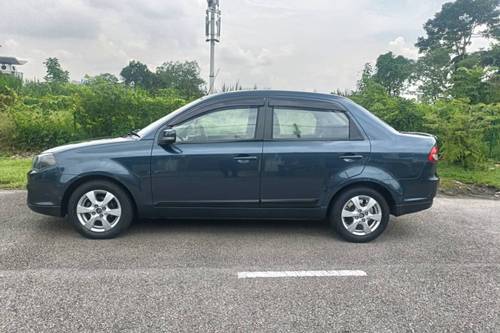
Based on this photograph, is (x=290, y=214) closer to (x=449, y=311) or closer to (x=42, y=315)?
(x=449, y=311)

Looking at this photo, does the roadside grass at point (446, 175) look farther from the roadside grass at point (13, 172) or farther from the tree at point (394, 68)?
the tree at point (394, 68)

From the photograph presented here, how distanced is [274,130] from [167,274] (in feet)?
6.17

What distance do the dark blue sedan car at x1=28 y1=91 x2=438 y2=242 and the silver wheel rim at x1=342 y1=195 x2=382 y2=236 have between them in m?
0.01

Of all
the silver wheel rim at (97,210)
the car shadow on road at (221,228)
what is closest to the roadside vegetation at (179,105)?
the car shadow on road at (221,228)

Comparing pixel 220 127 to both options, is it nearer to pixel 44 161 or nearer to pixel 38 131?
pixel 44 161

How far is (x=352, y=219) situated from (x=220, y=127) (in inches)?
70.9

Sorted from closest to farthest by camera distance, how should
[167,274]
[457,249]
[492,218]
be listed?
1. [167,274]
2. [457,249]
3. [492,218]

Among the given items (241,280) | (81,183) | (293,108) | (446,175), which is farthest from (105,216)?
(446,175)

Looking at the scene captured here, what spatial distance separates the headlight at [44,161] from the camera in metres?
4.13

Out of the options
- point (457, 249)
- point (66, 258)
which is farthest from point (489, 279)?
point (66, 258)

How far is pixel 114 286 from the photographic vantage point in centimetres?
315

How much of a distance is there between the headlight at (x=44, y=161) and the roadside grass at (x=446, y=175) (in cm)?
270

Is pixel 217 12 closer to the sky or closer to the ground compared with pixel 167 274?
closer to the sky

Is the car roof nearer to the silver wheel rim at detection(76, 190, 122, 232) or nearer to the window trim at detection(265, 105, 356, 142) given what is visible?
the window trim at detection(265, 105, 356, 142)
